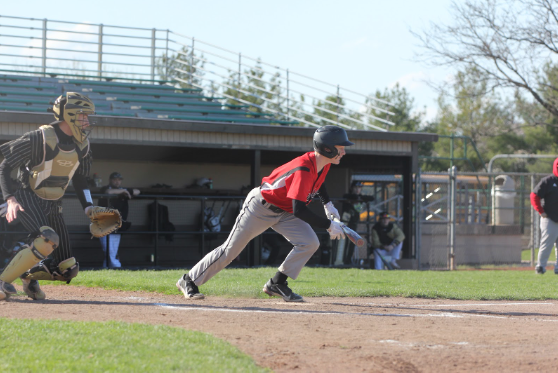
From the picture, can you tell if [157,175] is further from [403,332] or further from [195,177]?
[403,332]

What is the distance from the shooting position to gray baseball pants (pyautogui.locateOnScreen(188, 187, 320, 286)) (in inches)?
255

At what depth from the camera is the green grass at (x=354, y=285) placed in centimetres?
801

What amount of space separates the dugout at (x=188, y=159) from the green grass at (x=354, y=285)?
11.9ft

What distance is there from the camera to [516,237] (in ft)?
64.8

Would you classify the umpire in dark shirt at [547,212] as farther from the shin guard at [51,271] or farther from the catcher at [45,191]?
the shin guard at [51,271]

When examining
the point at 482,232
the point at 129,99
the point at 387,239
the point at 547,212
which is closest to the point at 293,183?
the point at 547,212

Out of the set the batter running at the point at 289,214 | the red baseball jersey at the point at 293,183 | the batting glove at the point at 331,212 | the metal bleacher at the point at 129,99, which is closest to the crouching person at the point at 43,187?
the batter running at the point at 289,214

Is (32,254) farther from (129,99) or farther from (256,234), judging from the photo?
(129,99)

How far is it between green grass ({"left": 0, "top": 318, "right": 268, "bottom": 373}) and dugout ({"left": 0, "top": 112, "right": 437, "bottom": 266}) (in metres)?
8.50

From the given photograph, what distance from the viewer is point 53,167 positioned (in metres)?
6.39

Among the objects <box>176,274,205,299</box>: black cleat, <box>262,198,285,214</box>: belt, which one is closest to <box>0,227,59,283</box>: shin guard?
<box>176,274,205,299</box>: black cleat

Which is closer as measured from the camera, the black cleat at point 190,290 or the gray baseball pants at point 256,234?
the gray baseball pants at point 256,234

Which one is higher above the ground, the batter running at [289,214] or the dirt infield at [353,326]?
the batter running at [289,214]

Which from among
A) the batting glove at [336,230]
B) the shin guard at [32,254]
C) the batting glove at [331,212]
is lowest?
the shin guard at [32,254]
